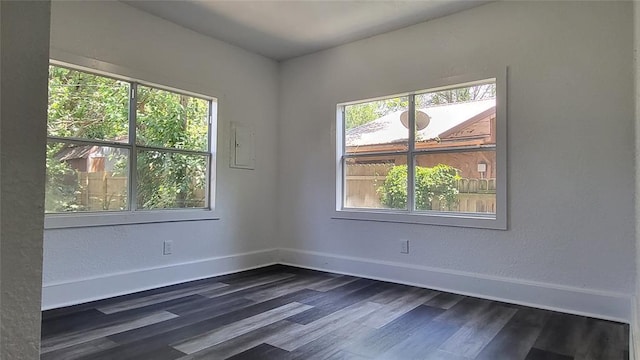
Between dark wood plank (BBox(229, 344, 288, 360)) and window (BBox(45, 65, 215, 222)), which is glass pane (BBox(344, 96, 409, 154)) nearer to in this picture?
window (BBox(45, 65, 215, 222))

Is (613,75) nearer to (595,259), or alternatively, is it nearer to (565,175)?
(565,175)

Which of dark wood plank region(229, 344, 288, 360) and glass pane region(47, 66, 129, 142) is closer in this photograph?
dark wood plank region(229, 344, 288, 360)

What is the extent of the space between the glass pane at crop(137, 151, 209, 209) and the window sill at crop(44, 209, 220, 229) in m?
0.10

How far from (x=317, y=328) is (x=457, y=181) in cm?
193

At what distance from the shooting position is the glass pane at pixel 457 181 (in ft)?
11.3

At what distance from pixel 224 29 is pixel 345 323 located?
3.07m

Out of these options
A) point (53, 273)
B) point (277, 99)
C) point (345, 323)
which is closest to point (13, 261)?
point (345, 323)

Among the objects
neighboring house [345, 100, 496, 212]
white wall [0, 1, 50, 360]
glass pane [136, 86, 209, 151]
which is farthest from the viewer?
glass pane [136, 86, 209, 151]

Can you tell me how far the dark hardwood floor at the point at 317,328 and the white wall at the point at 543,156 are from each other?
26 centimetres

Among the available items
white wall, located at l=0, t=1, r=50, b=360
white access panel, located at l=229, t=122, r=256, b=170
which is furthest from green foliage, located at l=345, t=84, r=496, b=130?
white wall, located at l=0, t=1, r=50, b=360

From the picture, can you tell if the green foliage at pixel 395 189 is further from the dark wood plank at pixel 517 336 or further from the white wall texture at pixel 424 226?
the dark wood plank at pixel 517 336

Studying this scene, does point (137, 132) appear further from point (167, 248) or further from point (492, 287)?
point (492, 287)

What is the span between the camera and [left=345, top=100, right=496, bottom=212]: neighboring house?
346 cm

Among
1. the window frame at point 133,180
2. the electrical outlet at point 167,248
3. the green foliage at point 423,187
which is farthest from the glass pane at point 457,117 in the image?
the electrical outlet at point 167,248
